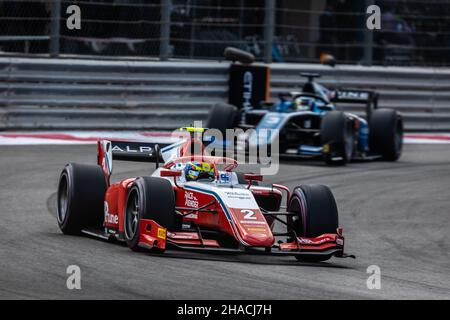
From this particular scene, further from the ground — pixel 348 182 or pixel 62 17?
pixel 62 17

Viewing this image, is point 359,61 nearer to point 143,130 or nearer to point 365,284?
point 143,130

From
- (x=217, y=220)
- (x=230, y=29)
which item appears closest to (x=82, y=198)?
(x=217, y=220)

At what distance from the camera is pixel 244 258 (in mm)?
9508

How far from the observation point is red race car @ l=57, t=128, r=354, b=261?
360 inches

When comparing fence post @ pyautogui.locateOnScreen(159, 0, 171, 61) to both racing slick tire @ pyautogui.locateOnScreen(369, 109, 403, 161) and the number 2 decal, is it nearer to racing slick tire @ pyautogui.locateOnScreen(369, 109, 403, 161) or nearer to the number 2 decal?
racing slick tire @ pyautogui.locateOnScreen(369, 109, 403, 161)

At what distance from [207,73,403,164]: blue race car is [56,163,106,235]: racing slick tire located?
6079 mm

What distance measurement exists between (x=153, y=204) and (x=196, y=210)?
0.42 meters

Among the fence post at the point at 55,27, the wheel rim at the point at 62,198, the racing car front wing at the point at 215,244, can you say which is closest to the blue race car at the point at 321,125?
the fence post at the point at 55,27

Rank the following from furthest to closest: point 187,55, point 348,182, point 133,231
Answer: point 187,55 < point 348,182 < point 133,231

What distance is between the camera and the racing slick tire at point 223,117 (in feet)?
56.9

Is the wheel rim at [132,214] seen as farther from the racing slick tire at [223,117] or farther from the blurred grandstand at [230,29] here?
the blurred grandstand at [230,29]

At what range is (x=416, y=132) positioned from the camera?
71.8 ft

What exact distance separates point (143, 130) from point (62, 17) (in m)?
2.34
